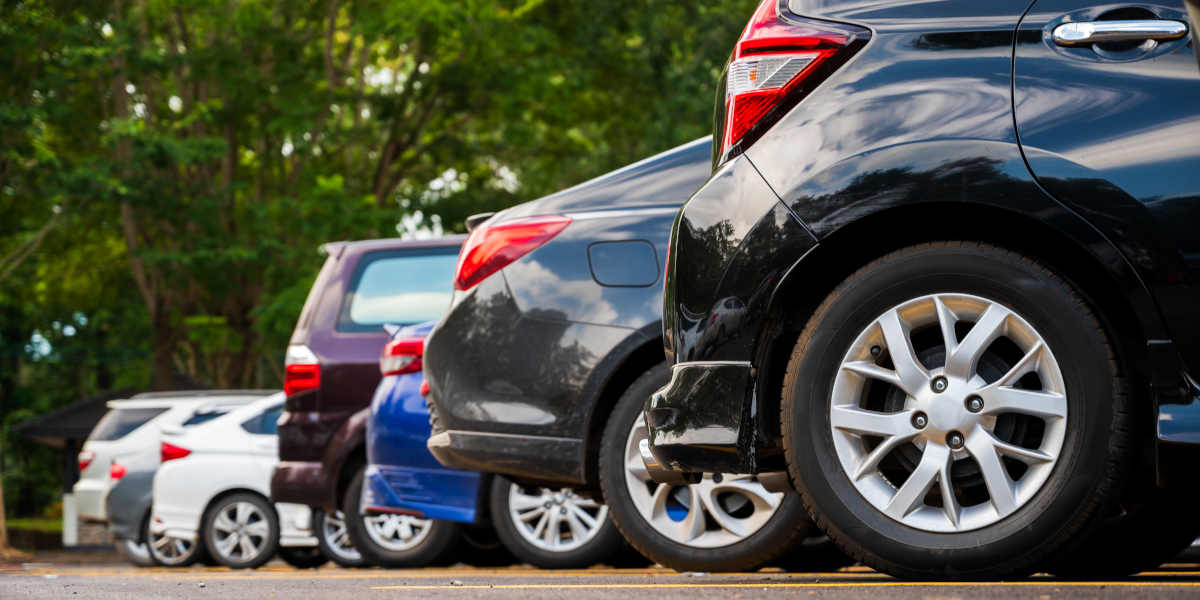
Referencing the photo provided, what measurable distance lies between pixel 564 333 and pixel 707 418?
1673mm

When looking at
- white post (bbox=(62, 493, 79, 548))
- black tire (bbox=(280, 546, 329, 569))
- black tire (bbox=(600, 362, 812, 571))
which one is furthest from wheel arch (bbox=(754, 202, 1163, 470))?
white post (bbox=(62, 493, 79, 548))

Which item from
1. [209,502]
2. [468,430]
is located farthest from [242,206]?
[468,430]

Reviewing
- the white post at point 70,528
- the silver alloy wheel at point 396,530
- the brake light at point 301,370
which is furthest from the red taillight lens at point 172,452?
the white post at point 70,528

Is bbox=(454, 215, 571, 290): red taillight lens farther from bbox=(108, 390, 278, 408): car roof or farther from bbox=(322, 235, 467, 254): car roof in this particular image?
bbox=(108, 390, 278, 408): car roof

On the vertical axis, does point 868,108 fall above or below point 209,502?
above

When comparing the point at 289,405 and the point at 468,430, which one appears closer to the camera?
the point at 468,430

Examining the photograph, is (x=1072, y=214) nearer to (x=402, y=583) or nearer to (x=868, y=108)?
(x=868, y=108)

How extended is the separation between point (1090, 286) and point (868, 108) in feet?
2.20

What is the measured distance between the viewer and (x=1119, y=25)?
11.9 feet

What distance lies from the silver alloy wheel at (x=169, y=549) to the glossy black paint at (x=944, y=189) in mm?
10290

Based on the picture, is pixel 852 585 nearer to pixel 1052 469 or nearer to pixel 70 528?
pixel 1052 469

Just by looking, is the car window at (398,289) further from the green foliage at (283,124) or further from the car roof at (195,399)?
the green foliage at (283,124)

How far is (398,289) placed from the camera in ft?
29.5

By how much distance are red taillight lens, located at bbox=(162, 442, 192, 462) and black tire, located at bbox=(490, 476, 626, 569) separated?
20.8 feet
